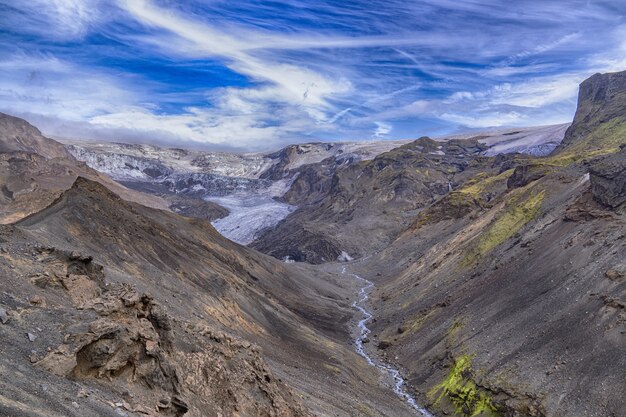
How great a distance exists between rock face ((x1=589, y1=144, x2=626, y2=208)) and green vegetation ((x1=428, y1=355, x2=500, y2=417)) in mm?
24621

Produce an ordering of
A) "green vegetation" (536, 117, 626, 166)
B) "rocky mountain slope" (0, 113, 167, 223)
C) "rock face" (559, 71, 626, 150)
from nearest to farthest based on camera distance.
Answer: "rocky mountain slope" (0, 113, 167, 223)
"green vegetation" (536, 117, 626, 166)
"rock face" (559, 71, 626, 150)

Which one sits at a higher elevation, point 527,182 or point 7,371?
point 527,182

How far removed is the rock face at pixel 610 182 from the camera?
52.4 meters

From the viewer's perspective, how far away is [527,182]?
88.1 m

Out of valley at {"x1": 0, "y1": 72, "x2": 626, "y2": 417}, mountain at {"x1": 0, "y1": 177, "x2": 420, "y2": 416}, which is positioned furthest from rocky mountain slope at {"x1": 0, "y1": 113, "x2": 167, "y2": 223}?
mountain at {"x1": 0, "y1": 177, "x2": 420, "y2": 416}

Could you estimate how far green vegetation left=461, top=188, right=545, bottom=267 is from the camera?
67375 mm

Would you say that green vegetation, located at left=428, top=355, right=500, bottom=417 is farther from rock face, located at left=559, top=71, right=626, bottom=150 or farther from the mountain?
rock face, located at left=559, top=71, right=626, bottom=150

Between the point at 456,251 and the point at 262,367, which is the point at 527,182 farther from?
the point at 262,367

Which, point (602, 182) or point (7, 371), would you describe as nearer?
point (7, 371)

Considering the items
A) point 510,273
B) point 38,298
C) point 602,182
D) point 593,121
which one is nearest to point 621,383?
point 510,273

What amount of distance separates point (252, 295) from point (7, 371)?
41.4m

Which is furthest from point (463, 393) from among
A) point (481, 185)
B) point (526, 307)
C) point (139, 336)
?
point (481, 185)

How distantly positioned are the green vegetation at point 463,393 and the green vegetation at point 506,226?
1120 inches

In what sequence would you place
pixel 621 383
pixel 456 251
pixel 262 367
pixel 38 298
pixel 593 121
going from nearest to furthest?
1. pixel 38 298
2. pixel 262 367
3. pixel 621 383
4. pixel 456 251
5. pixel 593 121
